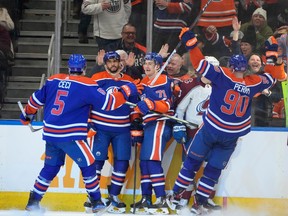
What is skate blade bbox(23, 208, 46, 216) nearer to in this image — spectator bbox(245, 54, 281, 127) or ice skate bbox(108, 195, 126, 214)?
ice skate bbox(108, 195, 126, 214)

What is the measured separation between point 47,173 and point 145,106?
3.23 ft

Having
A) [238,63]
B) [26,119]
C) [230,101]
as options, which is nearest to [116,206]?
[26,119]

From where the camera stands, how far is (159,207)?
9.28 metres

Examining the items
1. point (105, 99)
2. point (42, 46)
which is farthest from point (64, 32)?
point (105, 99)

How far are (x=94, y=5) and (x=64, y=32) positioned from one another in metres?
0.36

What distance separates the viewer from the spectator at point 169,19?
9.77 m

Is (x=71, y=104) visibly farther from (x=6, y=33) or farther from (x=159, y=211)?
(x=6, y=33)

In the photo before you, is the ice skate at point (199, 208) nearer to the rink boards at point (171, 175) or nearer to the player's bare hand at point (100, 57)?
the rink boards at point (171, 175)

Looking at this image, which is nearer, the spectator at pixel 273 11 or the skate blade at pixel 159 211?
the skate blade at pixel 159 211

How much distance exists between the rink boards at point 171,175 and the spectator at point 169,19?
2.95 ft

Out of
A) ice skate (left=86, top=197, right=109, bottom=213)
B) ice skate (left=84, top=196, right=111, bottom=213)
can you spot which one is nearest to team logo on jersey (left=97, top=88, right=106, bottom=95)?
ice skate (left=86, top=197, right=109, bottom=213)

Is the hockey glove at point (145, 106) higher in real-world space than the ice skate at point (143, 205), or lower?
higher

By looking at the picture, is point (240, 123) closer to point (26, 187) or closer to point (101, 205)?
point (101, 205)

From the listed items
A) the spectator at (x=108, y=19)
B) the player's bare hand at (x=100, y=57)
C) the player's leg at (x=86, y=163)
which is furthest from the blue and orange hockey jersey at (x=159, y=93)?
the player's leg at (x=86, y=163)
